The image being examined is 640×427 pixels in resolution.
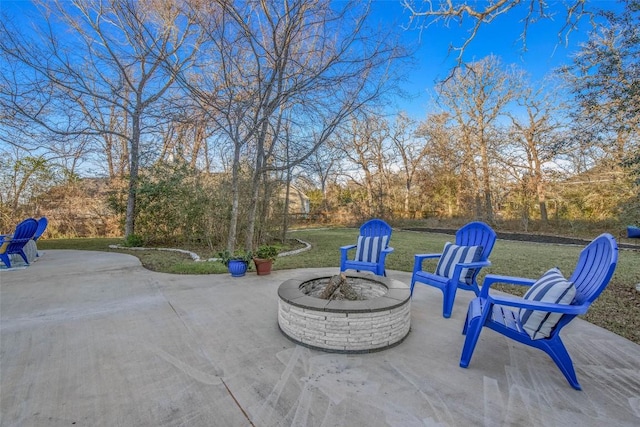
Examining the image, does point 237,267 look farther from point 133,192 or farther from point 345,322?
point 133,192

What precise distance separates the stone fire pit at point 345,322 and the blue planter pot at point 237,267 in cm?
211

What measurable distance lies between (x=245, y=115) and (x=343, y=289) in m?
3.66

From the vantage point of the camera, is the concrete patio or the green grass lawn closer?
the concrete patio

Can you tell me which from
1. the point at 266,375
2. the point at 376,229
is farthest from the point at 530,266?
the point at 266,375

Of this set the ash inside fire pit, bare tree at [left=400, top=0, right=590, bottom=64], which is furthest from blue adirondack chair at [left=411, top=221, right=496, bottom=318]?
bare tree at [left=400, top=0, right=590, bottom=64]

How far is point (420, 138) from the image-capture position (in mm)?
16781

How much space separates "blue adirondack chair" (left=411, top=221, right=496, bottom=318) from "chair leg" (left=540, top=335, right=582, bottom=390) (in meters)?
1.04

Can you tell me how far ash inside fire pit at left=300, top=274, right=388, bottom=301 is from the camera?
265 centimetres

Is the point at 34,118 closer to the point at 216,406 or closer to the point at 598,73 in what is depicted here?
the point at 216,406

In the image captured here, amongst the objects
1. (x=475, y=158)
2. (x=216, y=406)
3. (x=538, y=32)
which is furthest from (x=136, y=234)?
(x=475, y=158)

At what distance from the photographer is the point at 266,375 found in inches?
75.1

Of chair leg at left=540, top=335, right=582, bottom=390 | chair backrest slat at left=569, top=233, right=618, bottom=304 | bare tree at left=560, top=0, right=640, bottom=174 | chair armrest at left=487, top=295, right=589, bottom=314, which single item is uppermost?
bare tree at left=560, top=0, right=640, bottom=174

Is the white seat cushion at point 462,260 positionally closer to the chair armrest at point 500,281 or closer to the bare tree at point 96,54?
the chair armrest at point 500,281

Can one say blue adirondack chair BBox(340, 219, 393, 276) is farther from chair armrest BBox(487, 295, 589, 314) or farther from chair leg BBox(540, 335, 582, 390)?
chair leg BBox(540, 335, 582, 390)
